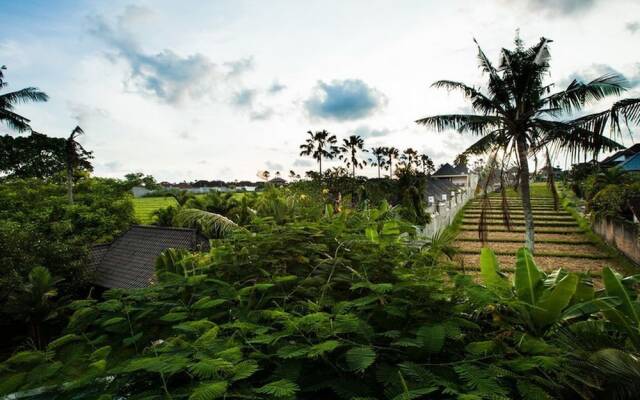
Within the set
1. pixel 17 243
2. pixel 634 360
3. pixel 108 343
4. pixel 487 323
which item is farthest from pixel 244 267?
pixel 17 243

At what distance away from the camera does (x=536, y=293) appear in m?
2.55

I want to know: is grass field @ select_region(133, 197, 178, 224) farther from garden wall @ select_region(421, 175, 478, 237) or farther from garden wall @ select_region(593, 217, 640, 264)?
garden wall @ select_region(593, 217, 640, 264)

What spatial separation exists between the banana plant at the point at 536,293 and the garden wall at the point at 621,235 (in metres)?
14.9

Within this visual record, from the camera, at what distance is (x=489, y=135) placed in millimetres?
16578

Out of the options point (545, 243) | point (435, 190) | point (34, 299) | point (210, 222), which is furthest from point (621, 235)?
point (34, 299)

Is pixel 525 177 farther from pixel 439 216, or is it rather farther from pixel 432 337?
pixel 432 337

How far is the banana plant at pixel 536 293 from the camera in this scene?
2.06m

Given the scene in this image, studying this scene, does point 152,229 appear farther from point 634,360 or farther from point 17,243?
point 634,360

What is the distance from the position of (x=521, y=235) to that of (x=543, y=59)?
10508mm

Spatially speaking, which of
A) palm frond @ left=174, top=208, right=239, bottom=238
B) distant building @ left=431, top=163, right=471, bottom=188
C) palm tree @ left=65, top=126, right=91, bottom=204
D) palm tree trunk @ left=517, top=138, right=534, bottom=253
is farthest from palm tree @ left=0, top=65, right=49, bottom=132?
distant building @ left=431, top=163, right=471, bottom=188

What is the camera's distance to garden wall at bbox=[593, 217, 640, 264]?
13.9m

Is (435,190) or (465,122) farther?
(435,190)

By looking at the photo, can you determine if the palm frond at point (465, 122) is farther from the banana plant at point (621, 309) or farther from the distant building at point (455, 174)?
the distant building at point (455, 174)

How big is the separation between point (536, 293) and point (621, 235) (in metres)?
17.5
